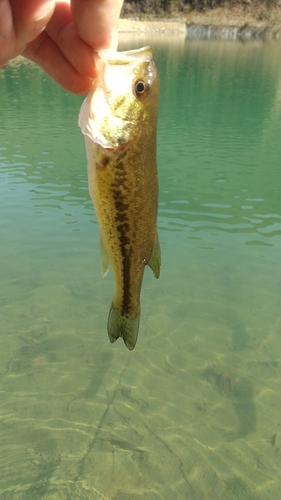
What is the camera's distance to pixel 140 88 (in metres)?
2.28

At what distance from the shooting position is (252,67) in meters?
47.7

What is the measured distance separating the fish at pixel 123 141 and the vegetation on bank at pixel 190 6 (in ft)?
376

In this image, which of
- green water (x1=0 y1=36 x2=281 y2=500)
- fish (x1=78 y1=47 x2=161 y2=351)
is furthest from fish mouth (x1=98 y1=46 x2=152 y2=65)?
green water (x1=0 y1=36 x2=281 y2=500)

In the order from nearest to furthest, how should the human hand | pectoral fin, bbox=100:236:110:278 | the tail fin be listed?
the human hand < pectoral fin, bbox=100:236:110:278 < the tail fin

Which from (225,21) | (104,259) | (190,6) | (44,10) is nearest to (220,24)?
(225,21)

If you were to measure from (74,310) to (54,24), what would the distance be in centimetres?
609

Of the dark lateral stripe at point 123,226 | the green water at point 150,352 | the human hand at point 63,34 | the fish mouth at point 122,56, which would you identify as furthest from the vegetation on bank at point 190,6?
the dark lateral stripe at point 123,226

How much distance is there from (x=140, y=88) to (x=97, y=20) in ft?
1.34

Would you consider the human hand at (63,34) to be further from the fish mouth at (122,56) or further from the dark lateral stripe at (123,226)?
the dark lateral stripe at (123,226)

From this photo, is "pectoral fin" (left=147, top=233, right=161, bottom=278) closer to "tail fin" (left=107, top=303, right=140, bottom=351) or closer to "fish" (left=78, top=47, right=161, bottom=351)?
"fish" (left=78, top=47, right=161, bottom=351)

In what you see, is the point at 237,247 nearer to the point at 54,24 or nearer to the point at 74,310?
the point at 74,310

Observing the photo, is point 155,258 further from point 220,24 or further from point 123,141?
point 220,24

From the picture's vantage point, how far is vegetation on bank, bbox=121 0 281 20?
106875 millimetres

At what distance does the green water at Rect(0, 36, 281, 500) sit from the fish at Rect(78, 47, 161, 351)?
12.9ft
